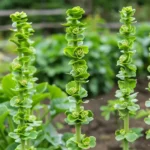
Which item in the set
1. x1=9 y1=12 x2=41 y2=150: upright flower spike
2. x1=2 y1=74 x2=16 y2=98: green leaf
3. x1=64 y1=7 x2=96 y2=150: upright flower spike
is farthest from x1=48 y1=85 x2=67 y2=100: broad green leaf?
x1=64 y1=7 x2=96 y2=150: upright flower spike

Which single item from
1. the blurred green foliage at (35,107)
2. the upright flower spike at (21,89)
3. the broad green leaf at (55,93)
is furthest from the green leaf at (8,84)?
the upright flower spike at (21,89)

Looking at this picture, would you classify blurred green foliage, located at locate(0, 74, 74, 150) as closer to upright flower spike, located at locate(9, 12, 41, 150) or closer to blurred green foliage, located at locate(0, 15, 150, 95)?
upright flower spike, located at locate(9, 12, 41, 150)

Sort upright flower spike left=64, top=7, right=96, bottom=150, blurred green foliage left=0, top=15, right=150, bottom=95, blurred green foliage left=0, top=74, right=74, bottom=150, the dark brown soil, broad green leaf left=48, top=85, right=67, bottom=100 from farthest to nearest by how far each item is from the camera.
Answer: blurred green foliage left=0, top=15, right=150, bottom=95 < the dark brown soil < broad green leaf left=48, top=85, right=67, bottom=100 < blurred green foliage left=0, top=74, right=74, bottom=150 < upright flower spike left=64, top=7, right=96, bottom=150

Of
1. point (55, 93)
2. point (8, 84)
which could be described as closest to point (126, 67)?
point (8, 84)

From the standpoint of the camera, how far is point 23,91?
234 cm

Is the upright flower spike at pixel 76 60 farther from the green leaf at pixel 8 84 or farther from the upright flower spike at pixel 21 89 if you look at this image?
the green leaf at pixel 8 84

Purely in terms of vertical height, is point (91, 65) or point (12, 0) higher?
point (12, 0)

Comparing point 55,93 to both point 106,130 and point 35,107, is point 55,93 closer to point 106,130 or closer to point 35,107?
point 35,107

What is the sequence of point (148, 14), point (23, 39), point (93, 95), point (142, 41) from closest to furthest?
point (23, 39)
point (93, 95)
point (142, 41)
point (148, 14)

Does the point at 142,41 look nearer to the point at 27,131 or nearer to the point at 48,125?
the point at 48,125

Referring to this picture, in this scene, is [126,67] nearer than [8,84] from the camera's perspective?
Yes

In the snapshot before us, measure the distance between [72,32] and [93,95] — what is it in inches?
177

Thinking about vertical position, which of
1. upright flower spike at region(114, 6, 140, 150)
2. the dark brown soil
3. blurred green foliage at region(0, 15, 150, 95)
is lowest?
the dark brown soil

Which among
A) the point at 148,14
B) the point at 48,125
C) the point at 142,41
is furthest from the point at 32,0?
the point at 48,125
